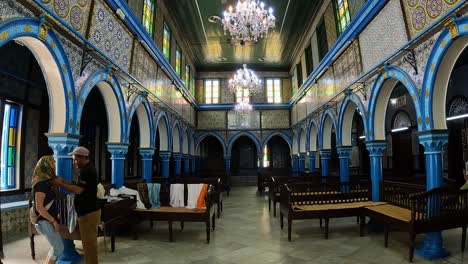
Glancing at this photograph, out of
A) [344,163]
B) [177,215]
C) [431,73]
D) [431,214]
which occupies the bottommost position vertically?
[177,215]

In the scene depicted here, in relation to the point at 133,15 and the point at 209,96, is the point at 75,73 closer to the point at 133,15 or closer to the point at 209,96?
the point at 133,15

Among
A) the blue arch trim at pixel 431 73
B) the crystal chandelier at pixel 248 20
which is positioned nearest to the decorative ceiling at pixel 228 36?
the crystal chandelier at pixel 248 20

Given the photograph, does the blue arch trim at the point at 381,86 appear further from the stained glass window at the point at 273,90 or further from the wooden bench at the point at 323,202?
the stained glass window at the point at 273,90

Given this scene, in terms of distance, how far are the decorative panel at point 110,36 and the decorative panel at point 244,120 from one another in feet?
39.8

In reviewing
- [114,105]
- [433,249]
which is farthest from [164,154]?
[433,249]

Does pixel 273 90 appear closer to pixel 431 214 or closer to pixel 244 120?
pixel 244 120

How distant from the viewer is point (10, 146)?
24.6 ft

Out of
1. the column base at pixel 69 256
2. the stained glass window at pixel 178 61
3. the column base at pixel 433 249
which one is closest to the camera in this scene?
the column base at pixel 69 256

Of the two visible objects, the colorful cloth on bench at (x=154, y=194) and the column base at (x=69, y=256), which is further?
the colorful cloth on bench at (x=154, y=194)

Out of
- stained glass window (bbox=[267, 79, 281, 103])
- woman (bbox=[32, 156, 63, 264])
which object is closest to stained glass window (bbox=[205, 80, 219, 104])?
stained glass window (bbox=[267, 79, 281, 103])

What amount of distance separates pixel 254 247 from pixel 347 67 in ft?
20.9

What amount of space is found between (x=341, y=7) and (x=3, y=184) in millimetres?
10892

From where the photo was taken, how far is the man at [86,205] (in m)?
3.43

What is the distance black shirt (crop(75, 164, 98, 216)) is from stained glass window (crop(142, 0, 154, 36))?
277 inches
